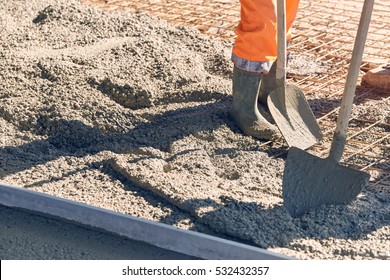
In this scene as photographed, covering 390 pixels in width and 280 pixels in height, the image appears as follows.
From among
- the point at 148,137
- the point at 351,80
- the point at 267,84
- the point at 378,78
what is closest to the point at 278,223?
the point at 351,80

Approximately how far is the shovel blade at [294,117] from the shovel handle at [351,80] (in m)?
0.42

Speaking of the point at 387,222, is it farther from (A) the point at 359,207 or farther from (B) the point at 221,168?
(B) the point at 221,168

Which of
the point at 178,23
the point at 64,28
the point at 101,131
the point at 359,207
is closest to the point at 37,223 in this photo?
the point at 101,131

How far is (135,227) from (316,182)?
2.82ft

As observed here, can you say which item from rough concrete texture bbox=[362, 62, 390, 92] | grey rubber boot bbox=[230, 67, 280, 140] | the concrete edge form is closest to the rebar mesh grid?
rough concrete texture bbox=[362, 62, 390, 92]

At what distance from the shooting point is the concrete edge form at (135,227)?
302 centimetres

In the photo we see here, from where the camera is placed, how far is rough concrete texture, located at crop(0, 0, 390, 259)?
336cm

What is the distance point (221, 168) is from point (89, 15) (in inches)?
80.9

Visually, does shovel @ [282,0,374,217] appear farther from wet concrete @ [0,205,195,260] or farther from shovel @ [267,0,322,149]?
wet concrete @ [0,205,195,260]

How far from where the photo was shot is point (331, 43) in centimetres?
564

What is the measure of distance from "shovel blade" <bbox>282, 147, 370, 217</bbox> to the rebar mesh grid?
1.04 ft

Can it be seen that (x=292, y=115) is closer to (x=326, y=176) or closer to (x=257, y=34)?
(x=257, y=34)

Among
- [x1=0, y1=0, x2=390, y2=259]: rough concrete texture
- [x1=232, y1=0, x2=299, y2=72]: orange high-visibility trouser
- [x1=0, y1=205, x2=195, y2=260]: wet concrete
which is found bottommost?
[x1=0, y1=205, x2=195, y2=260]: wet concrete

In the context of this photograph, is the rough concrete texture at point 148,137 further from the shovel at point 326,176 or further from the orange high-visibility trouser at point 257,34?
the orange high-visibility trouser at point 257,34
